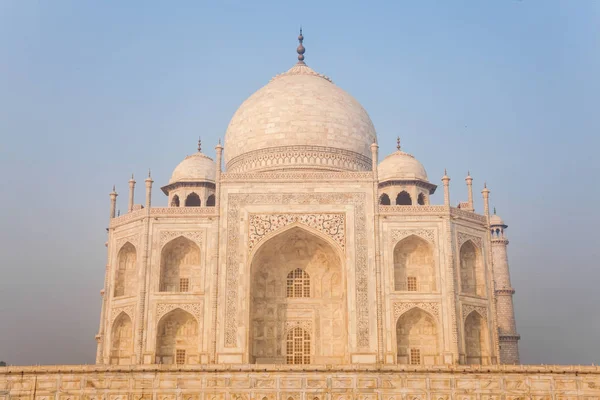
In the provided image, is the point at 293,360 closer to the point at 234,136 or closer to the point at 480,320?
the point at 480,320

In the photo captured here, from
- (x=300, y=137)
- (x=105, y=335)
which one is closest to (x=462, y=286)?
(x=300, y=137)

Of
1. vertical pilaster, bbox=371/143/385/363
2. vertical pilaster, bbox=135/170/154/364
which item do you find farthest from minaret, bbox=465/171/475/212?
vertical pilaster, bbox=135/170/154/364

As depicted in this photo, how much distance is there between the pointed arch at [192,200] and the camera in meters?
26.2

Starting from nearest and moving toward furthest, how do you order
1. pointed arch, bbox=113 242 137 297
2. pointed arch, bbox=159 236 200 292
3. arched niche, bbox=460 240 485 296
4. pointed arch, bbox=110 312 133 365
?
pointed arch, bbox=110 312 133 365
pointed arch, bbox=159 236 200 292
arched niche, bbox=460 240 485 296
pointed arch, bbox=113 242 137 297

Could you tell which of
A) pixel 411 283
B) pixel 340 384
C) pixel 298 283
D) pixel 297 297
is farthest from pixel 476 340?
pixel 340 384

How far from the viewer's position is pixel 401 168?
2544 cm

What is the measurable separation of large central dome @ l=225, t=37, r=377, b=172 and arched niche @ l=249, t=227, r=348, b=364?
3.69 m

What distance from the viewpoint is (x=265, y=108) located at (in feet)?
88.7

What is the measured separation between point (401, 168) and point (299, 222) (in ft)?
16.5

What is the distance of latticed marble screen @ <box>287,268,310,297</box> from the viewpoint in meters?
23.4

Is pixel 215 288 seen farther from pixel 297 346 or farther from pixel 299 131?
pixel 299 131

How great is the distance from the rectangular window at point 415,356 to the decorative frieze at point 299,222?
3893 mm

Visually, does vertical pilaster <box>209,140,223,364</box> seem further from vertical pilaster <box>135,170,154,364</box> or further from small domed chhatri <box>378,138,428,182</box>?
small domed chhatri <box>378,138,428,182</box>

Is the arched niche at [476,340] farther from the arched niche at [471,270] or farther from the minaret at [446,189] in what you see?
the minaret at [446,189]
